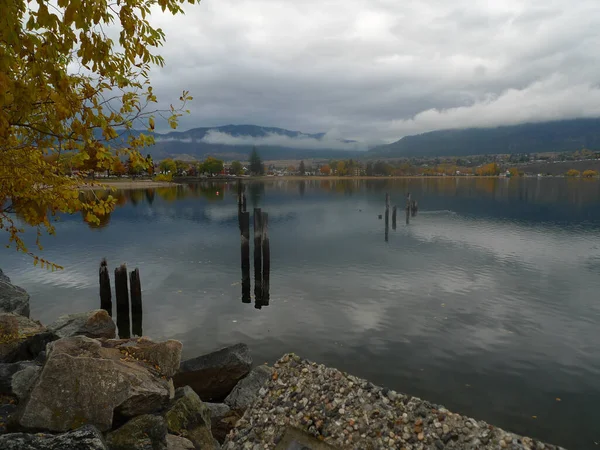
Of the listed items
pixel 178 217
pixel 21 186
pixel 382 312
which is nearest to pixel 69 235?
pixel 178 217

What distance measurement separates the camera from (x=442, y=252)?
38.6m

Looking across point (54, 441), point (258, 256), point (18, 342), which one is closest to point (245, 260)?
point (258, 256)

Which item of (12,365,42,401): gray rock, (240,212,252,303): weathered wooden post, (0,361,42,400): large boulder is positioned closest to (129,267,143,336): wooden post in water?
(240,212,252,303): weathered wooden post

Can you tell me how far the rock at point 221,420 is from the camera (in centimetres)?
1065

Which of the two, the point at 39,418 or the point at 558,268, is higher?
the point at 39,418

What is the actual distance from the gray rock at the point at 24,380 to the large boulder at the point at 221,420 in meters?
4.61

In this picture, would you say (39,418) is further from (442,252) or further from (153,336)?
(442,252)

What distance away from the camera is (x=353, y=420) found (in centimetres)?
878

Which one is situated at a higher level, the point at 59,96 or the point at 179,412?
the point at 59,96

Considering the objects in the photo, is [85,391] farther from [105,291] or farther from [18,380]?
[105,291]

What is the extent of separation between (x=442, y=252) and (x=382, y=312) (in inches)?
754

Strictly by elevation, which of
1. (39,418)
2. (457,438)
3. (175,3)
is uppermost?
(175,3)

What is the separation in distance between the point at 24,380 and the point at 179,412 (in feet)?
11.8

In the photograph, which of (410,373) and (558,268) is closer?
(410,373)
